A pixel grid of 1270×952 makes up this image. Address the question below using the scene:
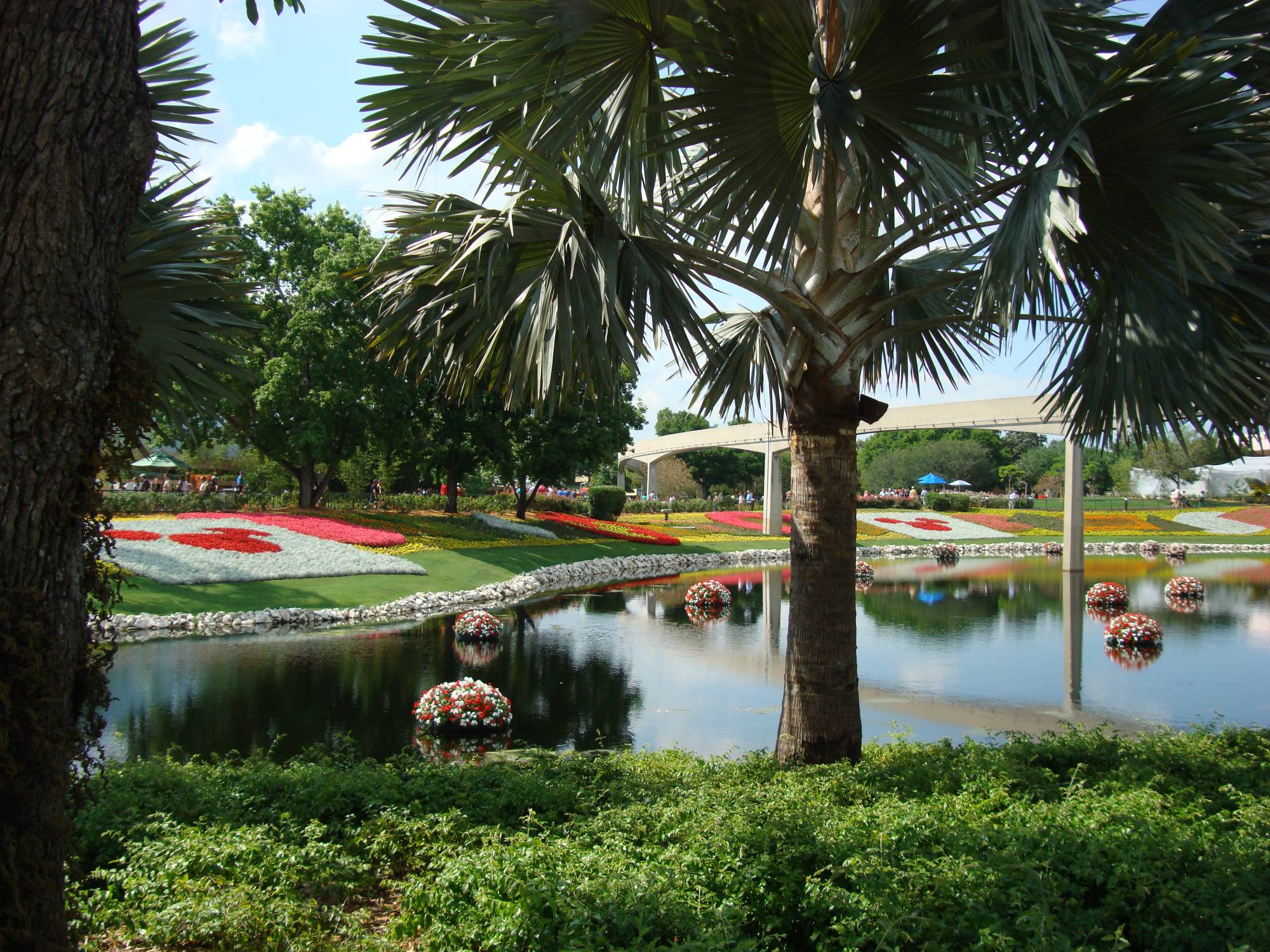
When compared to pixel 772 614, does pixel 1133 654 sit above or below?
above

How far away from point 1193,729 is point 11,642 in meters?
10.2

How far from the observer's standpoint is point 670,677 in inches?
484

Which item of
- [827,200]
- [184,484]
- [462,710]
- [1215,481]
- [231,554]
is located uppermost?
[827,200]

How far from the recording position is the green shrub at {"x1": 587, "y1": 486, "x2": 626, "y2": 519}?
40.1m

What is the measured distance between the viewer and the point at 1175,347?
589 cm

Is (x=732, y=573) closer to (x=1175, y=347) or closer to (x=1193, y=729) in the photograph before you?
(x=1193, y=729)

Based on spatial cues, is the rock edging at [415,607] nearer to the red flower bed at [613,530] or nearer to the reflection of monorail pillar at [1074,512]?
the red flower bed at [613,530]

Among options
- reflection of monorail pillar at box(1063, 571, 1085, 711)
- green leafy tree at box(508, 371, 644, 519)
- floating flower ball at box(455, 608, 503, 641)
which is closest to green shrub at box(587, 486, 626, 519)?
Result: green leafy tree at box(508, 371, 644, 519)

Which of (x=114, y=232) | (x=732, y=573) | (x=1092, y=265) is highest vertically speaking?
(x=1092, y=265)

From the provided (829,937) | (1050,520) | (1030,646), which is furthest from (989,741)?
(1050,520)

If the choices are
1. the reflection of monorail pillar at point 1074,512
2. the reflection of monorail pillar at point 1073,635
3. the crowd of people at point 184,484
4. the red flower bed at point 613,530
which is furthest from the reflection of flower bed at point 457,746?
the reflection of monorail pillar at point 1074,512

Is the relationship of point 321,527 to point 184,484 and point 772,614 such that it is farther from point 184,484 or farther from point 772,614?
point 184,484

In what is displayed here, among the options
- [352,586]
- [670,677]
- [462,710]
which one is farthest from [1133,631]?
[352,586]

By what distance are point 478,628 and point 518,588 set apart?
25.1 feet
